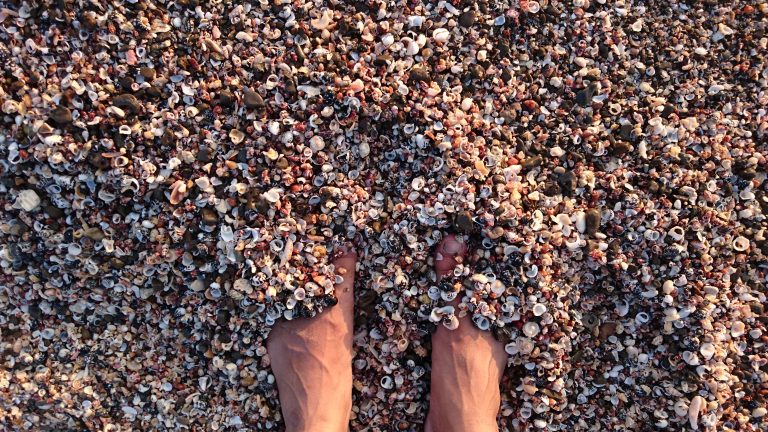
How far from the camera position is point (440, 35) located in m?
2.19

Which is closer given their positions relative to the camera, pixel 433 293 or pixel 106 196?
pixel 106 196

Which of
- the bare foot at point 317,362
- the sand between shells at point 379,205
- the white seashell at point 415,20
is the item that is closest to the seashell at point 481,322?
the sand between shells at point 379,205

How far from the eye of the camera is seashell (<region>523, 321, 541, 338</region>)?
2164mm

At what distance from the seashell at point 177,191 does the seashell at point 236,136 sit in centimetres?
24

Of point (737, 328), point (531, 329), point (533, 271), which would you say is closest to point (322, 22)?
point (533, 271)

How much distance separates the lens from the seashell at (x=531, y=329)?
2164mm

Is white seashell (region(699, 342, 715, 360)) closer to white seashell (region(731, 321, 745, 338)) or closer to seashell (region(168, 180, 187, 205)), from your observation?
white seashell (region(731, 321, 745, 338))

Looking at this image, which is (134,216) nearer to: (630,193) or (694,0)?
(630,193)

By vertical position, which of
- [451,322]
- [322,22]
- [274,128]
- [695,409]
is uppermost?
[322,22]

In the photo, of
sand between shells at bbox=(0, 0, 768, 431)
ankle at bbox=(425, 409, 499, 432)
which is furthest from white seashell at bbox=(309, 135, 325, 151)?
ankle at bbox=(425, 409, 499, 432)

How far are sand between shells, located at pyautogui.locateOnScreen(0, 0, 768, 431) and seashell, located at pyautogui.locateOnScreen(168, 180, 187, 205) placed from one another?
2 centimetres

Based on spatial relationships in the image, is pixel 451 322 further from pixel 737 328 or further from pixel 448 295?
pixel 737 328

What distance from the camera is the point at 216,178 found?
2062mm

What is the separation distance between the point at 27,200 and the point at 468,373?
1756 millimetres
